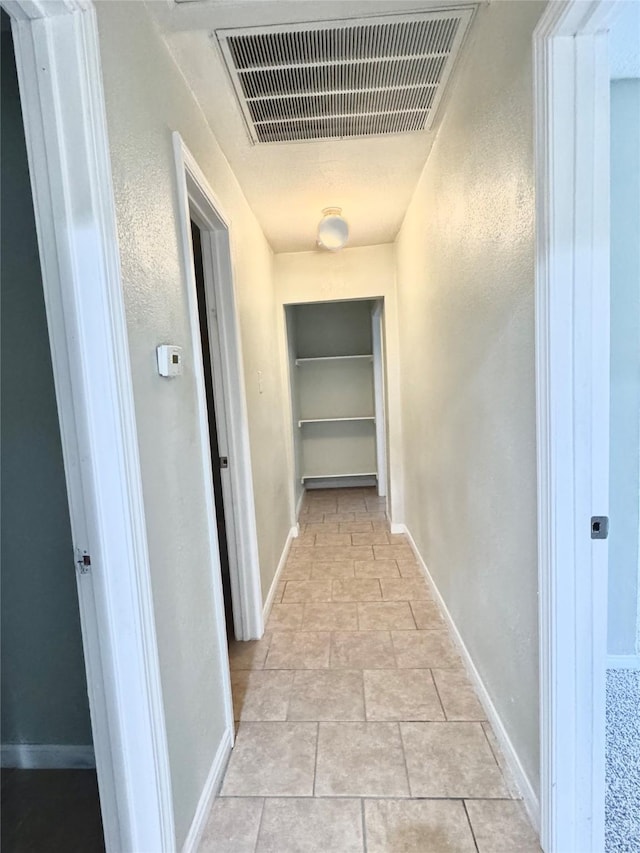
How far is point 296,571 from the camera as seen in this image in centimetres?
314

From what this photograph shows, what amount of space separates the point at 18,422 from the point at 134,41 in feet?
3.85

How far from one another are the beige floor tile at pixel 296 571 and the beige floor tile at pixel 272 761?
130 cm

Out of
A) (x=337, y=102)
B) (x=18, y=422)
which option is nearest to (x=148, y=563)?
(x=18, y=422)

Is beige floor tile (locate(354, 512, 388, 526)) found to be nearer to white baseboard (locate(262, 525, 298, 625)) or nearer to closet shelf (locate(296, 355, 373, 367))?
white baseboard (locate(262, 525, 298, 625))

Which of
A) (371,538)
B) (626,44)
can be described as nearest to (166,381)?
(626,44)

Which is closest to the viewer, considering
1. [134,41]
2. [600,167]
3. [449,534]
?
[600,167]

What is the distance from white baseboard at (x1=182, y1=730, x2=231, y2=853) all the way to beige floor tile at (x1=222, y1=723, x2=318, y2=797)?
37 millimetres

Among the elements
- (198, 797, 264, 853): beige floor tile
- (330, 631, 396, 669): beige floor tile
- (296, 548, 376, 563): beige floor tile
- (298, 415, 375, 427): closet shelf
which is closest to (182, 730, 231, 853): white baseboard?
(198, 797, 264, 853): beige floor tile

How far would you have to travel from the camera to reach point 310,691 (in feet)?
6.26

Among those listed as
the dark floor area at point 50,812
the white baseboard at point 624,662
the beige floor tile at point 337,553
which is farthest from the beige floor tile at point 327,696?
the beige floor tile at point 337,553

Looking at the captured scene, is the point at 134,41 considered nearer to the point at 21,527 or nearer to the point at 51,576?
the point at 21,527

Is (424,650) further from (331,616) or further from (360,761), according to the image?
(360,761)

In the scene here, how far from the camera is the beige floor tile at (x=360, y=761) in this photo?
1.43 meters

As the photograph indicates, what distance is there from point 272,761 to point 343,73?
2497 millimetres
